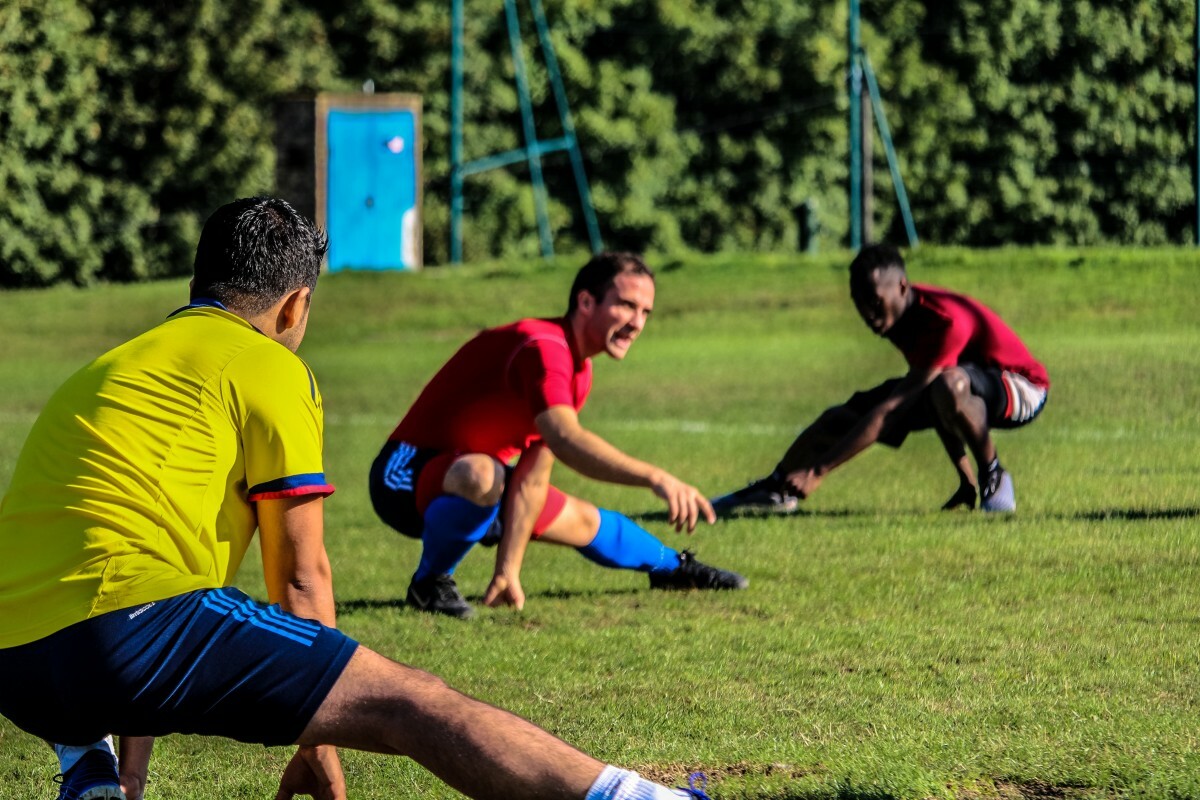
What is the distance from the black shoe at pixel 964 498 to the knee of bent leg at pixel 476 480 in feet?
11.4

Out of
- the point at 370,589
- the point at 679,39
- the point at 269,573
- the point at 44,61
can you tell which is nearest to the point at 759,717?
the point at 269,573

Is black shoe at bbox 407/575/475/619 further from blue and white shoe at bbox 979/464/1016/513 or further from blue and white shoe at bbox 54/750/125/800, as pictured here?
blue and white shoe at bbox 54/750/125/800

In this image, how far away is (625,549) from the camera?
789 cm

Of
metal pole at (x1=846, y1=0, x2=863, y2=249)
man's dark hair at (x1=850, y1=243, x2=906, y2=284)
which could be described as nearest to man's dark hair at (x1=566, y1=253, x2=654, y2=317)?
man's dark hair at (x1=850, y1=243, x2=906, y2=284)

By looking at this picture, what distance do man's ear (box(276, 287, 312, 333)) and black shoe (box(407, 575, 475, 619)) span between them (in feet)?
11.7

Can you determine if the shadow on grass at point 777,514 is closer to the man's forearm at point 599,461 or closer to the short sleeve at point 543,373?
the short sleeve at point 543,373

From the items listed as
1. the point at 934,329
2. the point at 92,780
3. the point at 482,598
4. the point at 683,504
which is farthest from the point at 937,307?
the point at 92,780

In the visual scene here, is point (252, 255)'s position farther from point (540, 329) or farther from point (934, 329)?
point (934, 329)

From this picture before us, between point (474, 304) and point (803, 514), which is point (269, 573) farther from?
point (474, 304)

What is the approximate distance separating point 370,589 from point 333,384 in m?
11.5

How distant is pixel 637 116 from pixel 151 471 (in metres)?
40.6

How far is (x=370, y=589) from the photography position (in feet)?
27.5

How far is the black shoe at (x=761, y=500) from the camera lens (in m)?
10.2

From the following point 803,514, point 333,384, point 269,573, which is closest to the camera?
point 269,573
